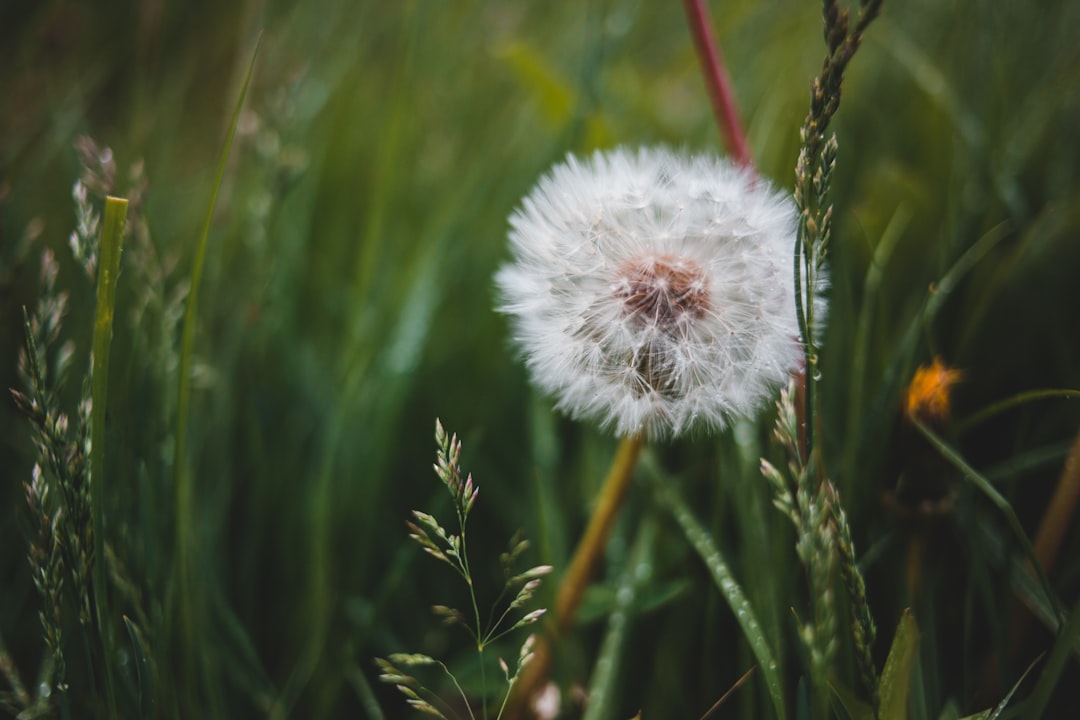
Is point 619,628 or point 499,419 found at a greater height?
point 499,419

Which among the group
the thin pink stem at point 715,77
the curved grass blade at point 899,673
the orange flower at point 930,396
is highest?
the thin pink stem at point 715,77

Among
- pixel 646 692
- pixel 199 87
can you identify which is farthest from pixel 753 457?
pixel 199 87

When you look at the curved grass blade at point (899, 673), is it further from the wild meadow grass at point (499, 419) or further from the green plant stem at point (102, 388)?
the green plant stem at point (102, 388)

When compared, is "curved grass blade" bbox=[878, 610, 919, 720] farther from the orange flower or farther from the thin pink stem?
the thin pink stem

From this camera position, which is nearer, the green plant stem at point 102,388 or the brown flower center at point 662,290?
the green plant stem at point 102,388

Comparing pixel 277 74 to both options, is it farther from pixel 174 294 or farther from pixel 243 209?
pixel 174 294

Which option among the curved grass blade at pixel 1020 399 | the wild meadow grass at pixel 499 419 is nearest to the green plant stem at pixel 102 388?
the wild meadow grass at pixel 499 419

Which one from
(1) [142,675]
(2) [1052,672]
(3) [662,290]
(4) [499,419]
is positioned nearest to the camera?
(2) [1052,672]

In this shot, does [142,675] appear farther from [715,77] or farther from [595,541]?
[715,77]

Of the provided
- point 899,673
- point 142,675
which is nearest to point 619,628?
point 899,673
